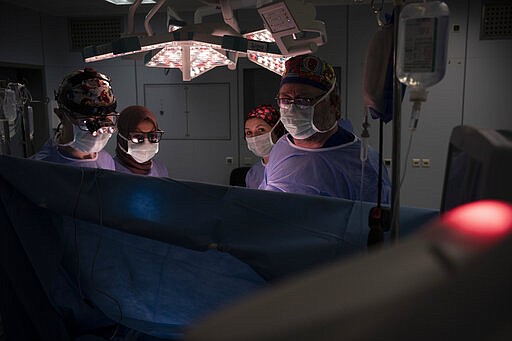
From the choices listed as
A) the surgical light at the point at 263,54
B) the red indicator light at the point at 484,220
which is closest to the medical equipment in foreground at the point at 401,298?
the red indicator light at the point at 484,220

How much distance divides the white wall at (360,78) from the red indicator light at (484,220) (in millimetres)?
3555

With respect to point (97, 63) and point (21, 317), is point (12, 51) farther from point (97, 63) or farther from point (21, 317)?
point (21, 317)

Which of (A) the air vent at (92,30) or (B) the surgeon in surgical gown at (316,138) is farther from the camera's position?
(A) the air vent at (92,30)

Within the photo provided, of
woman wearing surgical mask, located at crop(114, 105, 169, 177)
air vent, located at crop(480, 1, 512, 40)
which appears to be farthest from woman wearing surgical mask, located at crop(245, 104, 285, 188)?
air vent, located at crop(480, 1, 512, 40)

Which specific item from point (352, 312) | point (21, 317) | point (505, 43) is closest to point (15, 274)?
point (21, 317)

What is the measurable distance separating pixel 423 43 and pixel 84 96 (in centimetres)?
182

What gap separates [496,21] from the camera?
3.76 m

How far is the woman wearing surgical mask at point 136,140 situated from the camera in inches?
95.4

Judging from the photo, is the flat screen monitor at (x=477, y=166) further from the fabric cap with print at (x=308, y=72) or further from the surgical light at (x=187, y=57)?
the fabric cap with print at (x=308, y=72)

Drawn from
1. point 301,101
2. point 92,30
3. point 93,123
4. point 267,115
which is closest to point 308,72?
point 301,101

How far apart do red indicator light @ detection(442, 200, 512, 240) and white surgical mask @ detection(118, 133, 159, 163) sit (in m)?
2.24

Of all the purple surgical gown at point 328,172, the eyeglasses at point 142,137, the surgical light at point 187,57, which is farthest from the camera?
the eyeglasses at point 142,137

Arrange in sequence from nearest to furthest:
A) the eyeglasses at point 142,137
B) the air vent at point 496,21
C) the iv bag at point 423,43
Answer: the iv bag at point 423,43, the eyeglasses at point 142,137, the air vent at point 496,21

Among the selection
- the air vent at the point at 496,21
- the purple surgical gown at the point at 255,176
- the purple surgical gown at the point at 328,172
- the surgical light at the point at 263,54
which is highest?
the air vent at the point at 496,21
